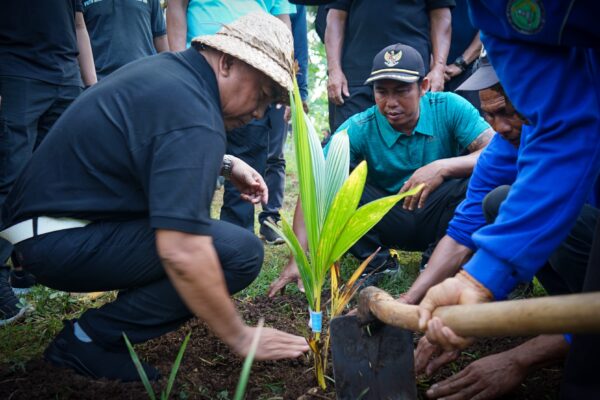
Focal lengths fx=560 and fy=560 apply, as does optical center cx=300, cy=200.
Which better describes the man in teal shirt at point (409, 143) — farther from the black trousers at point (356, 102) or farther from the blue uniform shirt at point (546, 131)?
the blue uniform shirt at point (546, 131)

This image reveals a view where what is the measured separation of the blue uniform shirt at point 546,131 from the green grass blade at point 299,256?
2.19ft

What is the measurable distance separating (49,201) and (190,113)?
1.80ft

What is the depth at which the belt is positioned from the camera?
1.73 meters

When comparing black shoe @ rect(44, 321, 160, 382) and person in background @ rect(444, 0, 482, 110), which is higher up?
person in background @ rect(444, 0, 482, 110)

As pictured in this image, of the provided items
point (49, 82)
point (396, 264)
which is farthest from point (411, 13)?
point (49, 82)

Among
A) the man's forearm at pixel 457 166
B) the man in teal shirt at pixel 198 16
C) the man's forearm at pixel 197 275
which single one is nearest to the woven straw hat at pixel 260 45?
the man's forearm at pixel 197 275

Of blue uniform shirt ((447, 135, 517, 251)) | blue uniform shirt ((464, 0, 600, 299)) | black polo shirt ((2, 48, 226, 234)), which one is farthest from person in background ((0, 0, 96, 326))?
blue uniform shirt ((464, 0, 600, 299))

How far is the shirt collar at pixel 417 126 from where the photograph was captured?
2928mm

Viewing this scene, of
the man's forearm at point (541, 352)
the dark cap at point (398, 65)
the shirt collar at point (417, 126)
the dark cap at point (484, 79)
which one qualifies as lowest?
the man's forearm at point (541, 352)

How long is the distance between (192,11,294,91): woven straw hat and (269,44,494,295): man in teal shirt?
116 centimetres

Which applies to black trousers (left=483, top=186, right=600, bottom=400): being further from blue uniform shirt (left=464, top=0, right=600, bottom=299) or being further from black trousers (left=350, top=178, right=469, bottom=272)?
black trousers (left=350, top=178, right=469, bottom=272)

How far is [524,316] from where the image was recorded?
3.33ft

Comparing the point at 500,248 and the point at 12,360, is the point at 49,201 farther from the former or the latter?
the point at 500,248

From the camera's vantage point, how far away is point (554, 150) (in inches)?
45.9
